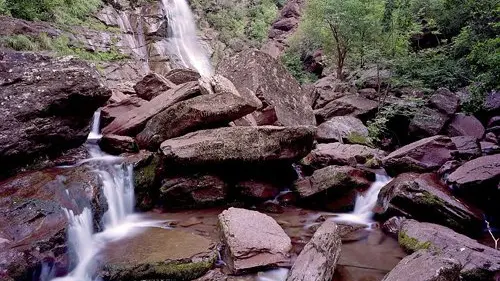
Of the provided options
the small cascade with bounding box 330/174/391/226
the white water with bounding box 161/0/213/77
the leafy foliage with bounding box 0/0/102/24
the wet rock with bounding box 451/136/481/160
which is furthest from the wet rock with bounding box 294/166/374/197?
→ the white water with bounding box 161/0/213/77

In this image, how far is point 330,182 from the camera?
7758mm

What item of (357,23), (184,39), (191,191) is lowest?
(191,191)

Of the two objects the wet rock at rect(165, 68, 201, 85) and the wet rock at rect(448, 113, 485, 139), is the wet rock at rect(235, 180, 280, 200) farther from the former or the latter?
the wet rock at rect(448, 113, 485, 139)

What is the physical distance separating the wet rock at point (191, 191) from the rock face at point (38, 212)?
54.1 inches

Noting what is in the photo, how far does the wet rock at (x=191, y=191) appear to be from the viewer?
749 cm

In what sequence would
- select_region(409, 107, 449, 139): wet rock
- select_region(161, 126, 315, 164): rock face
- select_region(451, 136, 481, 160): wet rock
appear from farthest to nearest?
select_region(409, 107, 449, 139): wet rock < select_region(451, 136, 481, 160): wet rock < select_region(161, 126, 315, 164): rock face

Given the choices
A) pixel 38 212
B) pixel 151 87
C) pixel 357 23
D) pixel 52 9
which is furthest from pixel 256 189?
pixel 52 9

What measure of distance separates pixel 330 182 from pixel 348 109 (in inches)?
250

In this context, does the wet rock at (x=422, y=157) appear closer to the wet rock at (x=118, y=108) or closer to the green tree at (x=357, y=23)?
the green tree at (x=357, y=23)

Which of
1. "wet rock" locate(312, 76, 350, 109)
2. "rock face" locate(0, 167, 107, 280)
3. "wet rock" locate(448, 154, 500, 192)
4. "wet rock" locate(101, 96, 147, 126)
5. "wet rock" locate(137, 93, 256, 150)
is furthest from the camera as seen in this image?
"wet rock" locate(312, 76, 350, 109)

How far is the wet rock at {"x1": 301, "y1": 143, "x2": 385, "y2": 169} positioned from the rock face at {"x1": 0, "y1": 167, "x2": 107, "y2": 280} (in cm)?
540

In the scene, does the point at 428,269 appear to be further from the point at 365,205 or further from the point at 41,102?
the point at 41,102

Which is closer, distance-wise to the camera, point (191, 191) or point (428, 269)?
point (428, 269)

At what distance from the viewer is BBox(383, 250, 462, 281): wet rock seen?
3.84 meters
